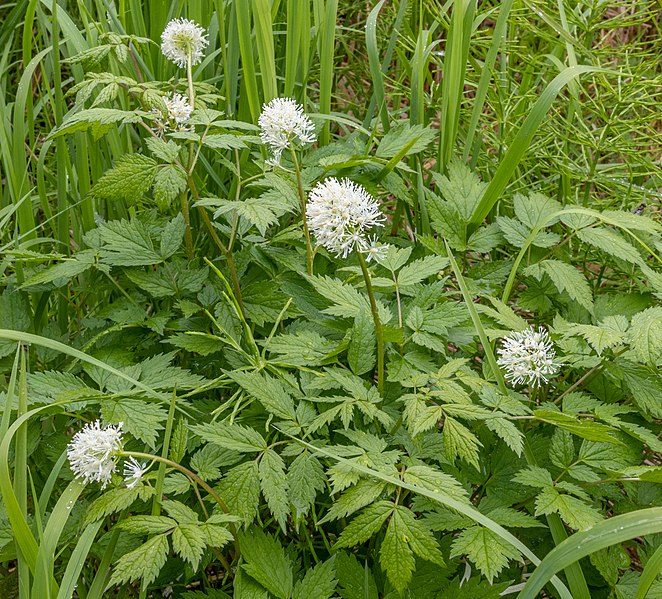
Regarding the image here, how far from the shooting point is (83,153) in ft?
5.00

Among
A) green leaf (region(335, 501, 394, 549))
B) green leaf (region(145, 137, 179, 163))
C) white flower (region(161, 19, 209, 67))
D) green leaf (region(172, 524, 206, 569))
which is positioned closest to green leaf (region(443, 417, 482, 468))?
green leaf (region(335, 501, 394, 549))

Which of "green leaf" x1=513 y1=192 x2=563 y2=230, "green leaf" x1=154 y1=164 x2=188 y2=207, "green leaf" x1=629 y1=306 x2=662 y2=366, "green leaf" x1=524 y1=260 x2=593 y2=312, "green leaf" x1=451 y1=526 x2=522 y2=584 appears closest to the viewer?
"green leaf" x1=451 y1=526 x2=522 y2=584

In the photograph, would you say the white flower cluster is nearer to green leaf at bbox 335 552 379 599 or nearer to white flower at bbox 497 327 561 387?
green leaf at bbox 335 552 379 599

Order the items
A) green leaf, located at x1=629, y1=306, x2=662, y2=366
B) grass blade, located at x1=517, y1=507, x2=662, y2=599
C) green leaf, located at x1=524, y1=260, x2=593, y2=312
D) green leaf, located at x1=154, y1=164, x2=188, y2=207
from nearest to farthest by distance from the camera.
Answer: grass blade, located at x1=517, y1=507, x2=662, y2=599, green leaf, located at x1=629, y1=306, x2=662, y2=366, green leaf, located at x1=154, y1=164, x2=188, y2=207, green leaf, located at x1=524, y1=260, x2=593, y2=312

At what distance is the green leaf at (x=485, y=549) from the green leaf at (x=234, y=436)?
0.29m

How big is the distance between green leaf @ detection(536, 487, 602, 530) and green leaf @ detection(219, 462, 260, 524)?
38 centimetres


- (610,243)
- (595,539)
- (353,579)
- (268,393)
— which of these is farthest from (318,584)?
(610,243)

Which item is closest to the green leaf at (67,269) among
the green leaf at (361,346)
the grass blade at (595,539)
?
the green leaf at (361,346)

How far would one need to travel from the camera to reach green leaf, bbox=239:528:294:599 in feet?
3.28

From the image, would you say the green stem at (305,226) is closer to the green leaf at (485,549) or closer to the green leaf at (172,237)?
the green leaf at (172,237)

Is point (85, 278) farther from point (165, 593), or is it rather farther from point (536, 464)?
point (536, 464)

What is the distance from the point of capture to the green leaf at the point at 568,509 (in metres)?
0.97

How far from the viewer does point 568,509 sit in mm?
985

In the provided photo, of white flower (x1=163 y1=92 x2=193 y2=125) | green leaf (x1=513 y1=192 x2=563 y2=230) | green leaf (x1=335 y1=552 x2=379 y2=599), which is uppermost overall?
white flower (x1=163 y1=92 x2=193 y2=125)
